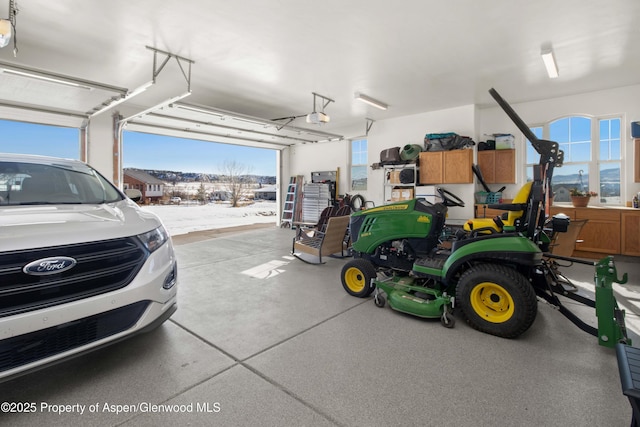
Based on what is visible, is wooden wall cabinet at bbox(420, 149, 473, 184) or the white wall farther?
wooden wall cabinet at bbox(420, 149, 473, 184)

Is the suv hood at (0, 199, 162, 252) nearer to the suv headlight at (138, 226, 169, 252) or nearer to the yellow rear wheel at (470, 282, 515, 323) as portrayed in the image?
the suv headlight at (138, 226, 169, 252)

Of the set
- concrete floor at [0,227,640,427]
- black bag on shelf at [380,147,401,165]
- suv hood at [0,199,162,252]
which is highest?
black bag on shelf at [380,147,401,165]

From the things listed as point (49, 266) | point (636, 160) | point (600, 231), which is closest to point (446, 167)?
point (600, 231)

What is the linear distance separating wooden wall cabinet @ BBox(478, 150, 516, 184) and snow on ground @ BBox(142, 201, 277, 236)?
783cm

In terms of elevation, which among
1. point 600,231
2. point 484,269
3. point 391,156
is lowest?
point 484,269

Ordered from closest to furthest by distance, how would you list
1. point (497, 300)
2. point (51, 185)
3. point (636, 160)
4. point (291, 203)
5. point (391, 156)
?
point (51, 185) → point (497, 300) → point (636, 160) → point (391, 156) → point (291, 203)

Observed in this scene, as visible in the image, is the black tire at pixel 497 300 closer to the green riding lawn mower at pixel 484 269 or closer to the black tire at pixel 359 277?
the green riding lawn mower at pixel 484 269

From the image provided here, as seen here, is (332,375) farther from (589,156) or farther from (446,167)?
(589,156)

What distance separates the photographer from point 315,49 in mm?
4328

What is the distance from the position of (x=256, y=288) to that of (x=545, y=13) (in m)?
4.70

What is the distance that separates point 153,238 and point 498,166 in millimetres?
7048

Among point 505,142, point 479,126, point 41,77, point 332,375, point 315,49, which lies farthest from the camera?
point 479,126

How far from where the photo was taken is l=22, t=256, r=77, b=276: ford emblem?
1587mm

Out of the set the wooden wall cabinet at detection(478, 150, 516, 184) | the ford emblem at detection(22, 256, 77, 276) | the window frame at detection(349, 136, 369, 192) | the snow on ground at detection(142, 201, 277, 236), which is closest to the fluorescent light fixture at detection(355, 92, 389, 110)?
the window frame at detection(349, 136, 369, 192)
